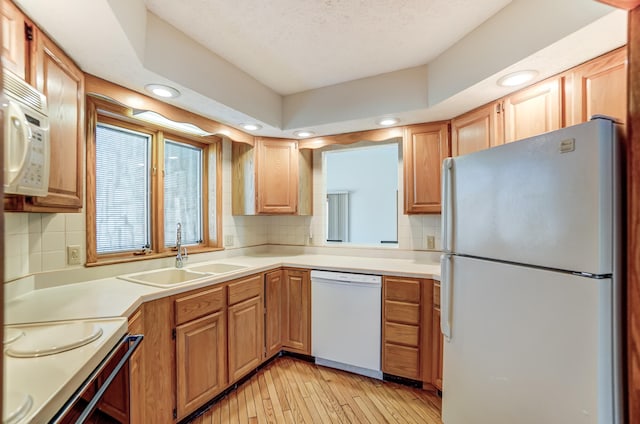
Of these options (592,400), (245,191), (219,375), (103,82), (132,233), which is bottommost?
(219,375)

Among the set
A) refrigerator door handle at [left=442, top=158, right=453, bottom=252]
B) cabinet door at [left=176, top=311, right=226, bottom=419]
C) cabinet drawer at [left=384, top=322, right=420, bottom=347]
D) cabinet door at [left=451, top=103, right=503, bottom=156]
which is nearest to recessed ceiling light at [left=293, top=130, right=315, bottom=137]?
cabinet door at [left=451, top=103, right=503, bottom=156]

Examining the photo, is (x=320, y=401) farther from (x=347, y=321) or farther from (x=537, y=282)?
(x=537, y=282)

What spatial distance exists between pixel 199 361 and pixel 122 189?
1.31 meters

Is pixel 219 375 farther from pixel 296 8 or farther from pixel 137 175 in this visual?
pixel 296 8

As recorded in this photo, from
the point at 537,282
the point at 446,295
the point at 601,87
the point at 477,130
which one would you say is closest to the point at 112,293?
the point at 446,295

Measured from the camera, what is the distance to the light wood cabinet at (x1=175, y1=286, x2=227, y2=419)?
68.7 inches

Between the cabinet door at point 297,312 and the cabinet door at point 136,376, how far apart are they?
125cm

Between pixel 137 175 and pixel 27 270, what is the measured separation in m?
0.92

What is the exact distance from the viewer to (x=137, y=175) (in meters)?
2.23

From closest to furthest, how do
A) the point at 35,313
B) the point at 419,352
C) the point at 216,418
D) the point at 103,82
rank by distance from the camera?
the point at 35,313, the point at 103,82, the point at 216,418, the point at 419,352

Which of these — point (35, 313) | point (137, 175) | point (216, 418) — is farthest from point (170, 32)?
point (216, 418)

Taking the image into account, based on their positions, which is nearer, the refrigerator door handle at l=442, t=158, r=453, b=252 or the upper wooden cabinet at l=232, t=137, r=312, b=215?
the refrigerator door handle at l=442, t=158, r=453, b=252

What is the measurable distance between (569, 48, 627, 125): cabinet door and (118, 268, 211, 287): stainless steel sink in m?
2.35

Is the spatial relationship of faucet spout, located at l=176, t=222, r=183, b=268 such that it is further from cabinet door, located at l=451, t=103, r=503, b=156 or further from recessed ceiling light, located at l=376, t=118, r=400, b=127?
cabinet door, located at l=451, t=103, r=503, b=156
